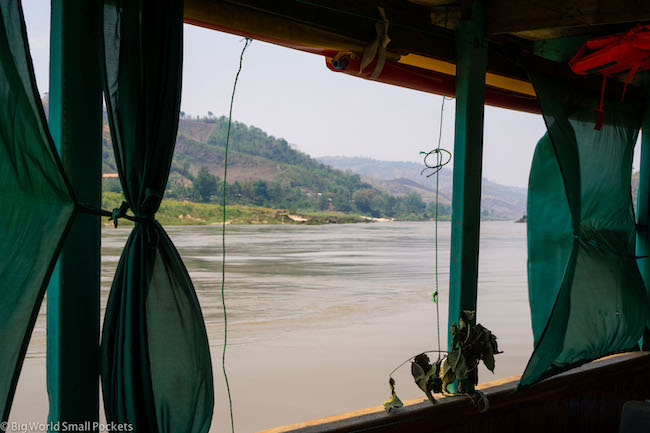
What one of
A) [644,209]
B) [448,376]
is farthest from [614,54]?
[448,376]

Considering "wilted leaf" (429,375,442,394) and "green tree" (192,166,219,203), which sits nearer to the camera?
"wilted leaf" (429,375,442,394)

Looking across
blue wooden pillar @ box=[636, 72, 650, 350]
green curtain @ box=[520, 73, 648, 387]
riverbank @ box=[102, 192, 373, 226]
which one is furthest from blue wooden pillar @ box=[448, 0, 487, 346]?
blue wooden pillar @ box=[636, 72, 650, 350]

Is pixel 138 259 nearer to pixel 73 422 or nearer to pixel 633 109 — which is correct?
pixel 73 422

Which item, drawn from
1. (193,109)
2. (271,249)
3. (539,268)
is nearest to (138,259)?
(539,268)

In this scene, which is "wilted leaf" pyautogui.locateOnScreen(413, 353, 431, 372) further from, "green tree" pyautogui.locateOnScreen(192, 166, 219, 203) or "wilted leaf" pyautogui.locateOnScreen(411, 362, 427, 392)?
"green tree" pyautogui.locateOnScreen(192, 166, 219, 203)

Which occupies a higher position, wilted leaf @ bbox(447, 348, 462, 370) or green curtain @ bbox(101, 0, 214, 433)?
green curtain @ bbox(101, 0, 214, 433)

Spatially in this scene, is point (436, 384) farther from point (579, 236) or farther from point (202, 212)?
point (202, 212)

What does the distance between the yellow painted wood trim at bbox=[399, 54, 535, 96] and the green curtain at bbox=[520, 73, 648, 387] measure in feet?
0.78

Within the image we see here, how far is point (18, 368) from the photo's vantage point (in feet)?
4.15

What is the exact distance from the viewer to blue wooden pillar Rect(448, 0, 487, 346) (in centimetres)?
230

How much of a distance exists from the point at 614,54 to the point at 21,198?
228 centimetres

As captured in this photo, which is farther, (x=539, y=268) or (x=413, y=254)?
(x=413, y=254)

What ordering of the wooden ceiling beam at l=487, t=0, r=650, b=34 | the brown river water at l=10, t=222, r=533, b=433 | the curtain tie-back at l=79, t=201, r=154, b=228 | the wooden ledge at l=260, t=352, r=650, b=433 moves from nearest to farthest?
the curtain tie-back at l=79, t=201, r=154, b=228 → the wooden ledge at l=260, t=352, r=650, b=433 → the wooden ceiling beam at l=487, t=0, r=650, b=34 → the brown river water at l=10, t=222, r=533, b=433

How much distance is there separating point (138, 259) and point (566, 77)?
81.3 inches
